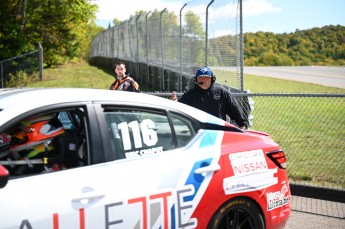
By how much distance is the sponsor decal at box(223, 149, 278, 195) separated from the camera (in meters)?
3.61

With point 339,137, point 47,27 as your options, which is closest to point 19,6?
point 47,27

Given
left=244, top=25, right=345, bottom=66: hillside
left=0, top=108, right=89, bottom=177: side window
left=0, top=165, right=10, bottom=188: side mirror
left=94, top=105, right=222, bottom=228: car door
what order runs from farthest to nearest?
left=244, top=25, right=345, bottom=66: hillside → left=94, top=105, right=222, bottom=228: car door → left=0, top=108, right=89, bottom=177: side window → left=0, top=165, right=10, bottom=188: side mirror

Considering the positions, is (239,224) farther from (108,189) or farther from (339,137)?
(339,137)

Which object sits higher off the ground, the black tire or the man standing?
the man standing

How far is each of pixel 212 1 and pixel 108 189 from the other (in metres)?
7.38

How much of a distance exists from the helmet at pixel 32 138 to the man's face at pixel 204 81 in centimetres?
278

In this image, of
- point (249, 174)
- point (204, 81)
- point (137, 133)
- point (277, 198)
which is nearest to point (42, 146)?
point (137, 133)

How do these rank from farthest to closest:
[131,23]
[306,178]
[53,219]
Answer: [131,23] < [306,178] < [53,219]

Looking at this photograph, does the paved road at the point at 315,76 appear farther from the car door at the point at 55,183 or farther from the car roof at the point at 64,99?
the car door at the point at 55,183

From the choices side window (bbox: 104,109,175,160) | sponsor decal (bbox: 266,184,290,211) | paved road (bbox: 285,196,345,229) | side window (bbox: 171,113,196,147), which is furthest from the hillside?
side window (bbox: 104,109,175,160)

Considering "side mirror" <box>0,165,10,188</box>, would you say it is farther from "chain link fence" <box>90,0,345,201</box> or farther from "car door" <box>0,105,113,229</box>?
"chain link fence" <box>90,0,345,201</box>

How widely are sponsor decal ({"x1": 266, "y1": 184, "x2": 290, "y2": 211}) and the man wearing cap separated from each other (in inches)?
66.8

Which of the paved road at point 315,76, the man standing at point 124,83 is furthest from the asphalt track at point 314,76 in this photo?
the man standing at point 124,83

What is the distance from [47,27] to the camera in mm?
30438
